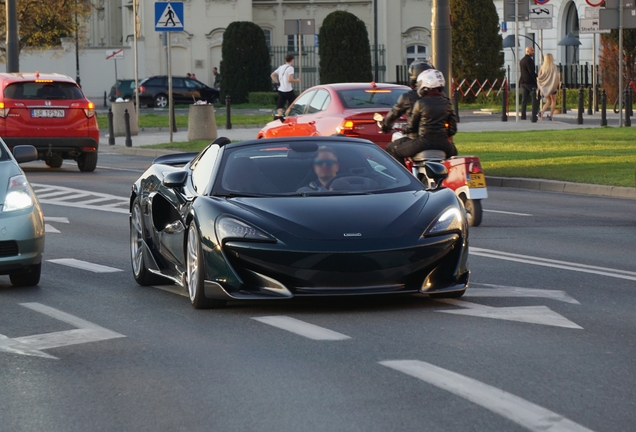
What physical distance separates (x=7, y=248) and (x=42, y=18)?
43.5 metres

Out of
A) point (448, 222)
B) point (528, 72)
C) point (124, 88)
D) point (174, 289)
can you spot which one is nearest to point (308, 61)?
point (124, 88)

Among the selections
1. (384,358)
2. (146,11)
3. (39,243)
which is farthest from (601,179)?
(146,11)

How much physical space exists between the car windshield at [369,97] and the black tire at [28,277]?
1093 cm

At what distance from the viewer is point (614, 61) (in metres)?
46.5

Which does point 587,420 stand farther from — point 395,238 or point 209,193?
point 209,193

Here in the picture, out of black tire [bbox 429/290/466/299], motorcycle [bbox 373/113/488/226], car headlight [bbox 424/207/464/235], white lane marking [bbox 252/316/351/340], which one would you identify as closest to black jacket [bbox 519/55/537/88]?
motorcycle [bbox 373/113/488/226]

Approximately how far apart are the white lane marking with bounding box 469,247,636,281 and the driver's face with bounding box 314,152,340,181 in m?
2.50

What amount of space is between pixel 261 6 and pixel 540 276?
66.7 metres

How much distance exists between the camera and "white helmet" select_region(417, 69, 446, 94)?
14867mm

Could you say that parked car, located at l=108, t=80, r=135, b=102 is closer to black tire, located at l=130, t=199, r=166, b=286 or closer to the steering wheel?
black tire, located at l=130, t=199, r=166, b=286

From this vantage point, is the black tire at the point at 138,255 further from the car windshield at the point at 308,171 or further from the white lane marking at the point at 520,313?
the white lane marking at the point at 520,313

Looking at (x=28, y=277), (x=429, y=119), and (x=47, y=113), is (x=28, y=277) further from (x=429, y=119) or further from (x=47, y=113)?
(x=47, y=113)

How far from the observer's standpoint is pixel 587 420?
600cm

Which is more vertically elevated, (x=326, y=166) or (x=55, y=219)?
(x=326, y=166)
